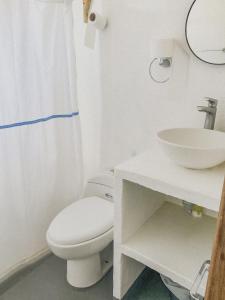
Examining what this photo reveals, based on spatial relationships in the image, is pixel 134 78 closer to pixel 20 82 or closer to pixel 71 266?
pixel 20 82

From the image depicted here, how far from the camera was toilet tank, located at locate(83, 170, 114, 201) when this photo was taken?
1.71 m

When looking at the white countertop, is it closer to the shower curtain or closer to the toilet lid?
the toilet lid

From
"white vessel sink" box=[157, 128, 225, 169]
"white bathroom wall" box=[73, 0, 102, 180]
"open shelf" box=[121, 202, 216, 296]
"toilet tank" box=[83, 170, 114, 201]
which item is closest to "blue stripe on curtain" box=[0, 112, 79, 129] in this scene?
"white bathroom wall" box=[73, 0, 102, 180]

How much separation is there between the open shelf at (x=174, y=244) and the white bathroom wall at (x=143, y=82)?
50 centimetres

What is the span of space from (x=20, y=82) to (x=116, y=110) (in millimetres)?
627

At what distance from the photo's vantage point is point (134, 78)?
5.32 ft

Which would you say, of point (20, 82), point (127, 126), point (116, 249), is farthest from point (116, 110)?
point (116, 249)

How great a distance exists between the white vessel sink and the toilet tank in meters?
0.57

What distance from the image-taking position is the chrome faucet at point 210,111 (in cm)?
126

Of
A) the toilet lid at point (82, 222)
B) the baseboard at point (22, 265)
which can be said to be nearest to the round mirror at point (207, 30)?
the toilet lid at point (82, 222)

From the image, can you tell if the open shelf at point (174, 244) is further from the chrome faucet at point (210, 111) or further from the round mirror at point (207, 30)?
the round mirror at point (207, 30)

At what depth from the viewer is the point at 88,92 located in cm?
191

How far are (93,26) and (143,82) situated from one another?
470 mm

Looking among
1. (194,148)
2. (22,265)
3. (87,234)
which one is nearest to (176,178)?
(194,148)
